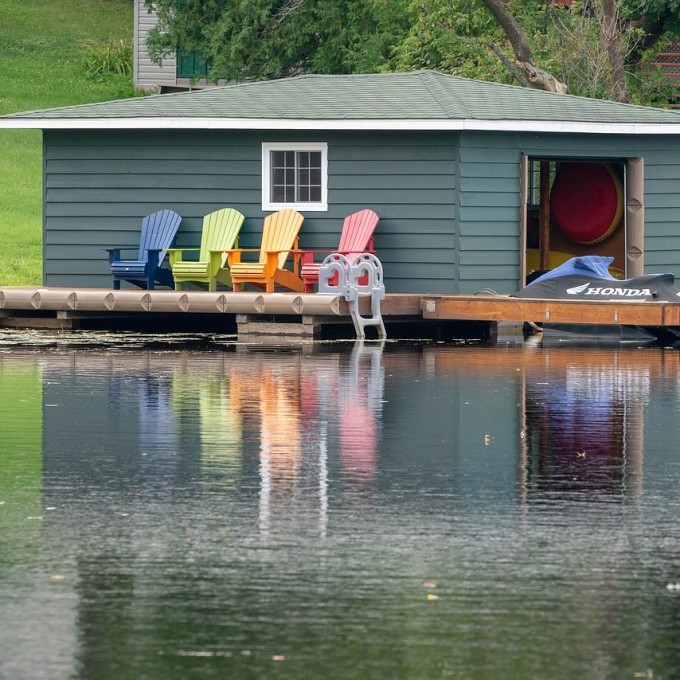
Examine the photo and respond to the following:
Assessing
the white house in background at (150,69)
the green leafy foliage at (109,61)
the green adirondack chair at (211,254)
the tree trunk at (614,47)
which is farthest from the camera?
the green leafy foliage at (109,61)

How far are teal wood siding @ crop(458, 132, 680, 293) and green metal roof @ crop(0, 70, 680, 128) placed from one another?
0.35m

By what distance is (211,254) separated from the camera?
19.0m

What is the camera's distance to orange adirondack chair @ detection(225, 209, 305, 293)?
60.6 ft

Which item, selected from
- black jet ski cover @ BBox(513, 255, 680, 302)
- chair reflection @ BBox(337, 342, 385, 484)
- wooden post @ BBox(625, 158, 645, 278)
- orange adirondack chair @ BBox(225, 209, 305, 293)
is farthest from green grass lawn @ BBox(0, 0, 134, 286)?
chair reflection @ BBox(337, 342, 385, 484)

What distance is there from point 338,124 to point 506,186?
2254mm

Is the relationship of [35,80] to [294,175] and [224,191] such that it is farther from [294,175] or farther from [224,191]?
[294,175]

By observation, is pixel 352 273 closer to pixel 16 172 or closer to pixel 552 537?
pixel 552 537

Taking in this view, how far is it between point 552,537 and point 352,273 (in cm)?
1102

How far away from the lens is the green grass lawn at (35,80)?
31.9 m

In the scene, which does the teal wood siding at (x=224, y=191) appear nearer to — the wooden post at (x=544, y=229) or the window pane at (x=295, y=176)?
the window pane at (x=295, y=176)

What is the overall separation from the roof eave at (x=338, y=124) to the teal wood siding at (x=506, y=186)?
0.28m

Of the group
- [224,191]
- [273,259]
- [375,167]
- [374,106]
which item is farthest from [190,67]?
[273,259]

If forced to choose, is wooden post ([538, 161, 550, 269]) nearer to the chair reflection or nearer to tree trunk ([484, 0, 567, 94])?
tree trunk ([484, 0, 567, 94])

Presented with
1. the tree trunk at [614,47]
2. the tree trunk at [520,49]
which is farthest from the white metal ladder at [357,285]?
the tree trunk at [614,47]
